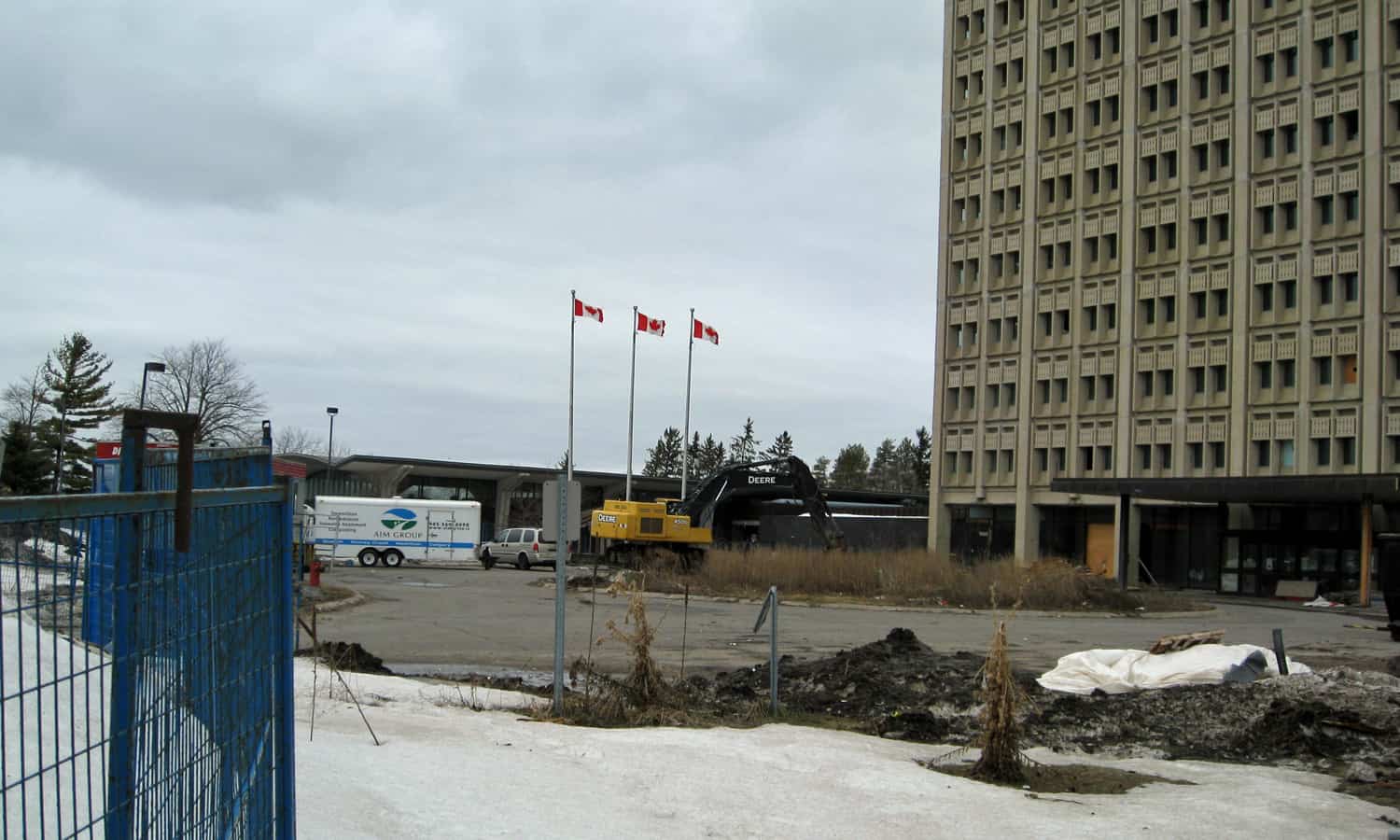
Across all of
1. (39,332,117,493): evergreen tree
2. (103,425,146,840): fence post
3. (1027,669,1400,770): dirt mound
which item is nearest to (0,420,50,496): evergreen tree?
(39,332,117,493): evergreen tree

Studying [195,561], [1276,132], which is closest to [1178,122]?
[1276,132]

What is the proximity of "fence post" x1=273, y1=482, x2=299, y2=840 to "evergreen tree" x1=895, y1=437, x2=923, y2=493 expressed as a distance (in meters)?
154

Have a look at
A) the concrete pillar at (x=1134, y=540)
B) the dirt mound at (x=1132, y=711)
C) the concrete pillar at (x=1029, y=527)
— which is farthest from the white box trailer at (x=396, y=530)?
the dirt mound at (x=1132, y=711)

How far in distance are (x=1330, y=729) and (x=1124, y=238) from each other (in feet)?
172

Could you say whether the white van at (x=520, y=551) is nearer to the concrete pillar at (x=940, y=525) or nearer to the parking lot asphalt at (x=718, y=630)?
the parking lot asphalt at (x=718, y=630)

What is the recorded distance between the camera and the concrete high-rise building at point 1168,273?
51812 mm

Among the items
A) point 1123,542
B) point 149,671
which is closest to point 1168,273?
point 1123,542

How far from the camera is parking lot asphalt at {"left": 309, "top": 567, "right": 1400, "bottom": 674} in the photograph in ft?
61.1

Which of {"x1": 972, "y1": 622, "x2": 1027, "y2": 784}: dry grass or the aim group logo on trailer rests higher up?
{"x1": 972, "y1": 622, "x2": 1027, "y2": 784}: dry grass

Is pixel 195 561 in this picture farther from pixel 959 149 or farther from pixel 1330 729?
pixel 959 149

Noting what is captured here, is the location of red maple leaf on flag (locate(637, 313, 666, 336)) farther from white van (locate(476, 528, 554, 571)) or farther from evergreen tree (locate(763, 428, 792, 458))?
evergreen tree (locate(763, 428, 792, 458))

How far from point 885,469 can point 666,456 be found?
3547cm

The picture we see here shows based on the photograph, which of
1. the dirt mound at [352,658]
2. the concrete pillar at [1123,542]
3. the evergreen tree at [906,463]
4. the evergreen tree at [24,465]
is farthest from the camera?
the evergreen tree at [906,463]

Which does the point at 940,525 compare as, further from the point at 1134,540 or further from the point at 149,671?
the point at 149,671
